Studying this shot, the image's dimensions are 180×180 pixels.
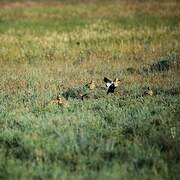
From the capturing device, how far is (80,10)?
106ft

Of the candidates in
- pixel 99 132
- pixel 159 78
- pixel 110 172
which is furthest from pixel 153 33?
pixel 110 172

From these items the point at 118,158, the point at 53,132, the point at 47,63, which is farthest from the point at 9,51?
the point at 118,158

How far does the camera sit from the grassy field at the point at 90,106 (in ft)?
24.4

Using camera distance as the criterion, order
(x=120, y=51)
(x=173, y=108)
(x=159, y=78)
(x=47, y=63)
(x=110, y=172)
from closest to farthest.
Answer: (x=110, y=172), (x=173, y=108), (x=159, y=78), (x=47, y=63), (x=120, y=51)

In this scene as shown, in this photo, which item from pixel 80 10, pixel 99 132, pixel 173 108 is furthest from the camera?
pixel 80 10

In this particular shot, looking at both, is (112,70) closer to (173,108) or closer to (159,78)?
(159,78)

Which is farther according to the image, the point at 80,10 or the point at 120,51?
the point at 80,10

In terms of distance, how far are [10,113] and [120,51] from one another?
10006 mm

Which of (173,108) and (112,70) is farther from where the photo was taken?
(112,70)

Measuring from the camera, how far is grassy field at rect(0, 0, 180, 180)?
24.4 feet

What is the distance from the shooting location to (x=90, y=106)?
10.3m

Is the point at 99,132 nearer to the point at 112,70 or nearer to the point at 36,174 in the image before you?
the point at 36,174

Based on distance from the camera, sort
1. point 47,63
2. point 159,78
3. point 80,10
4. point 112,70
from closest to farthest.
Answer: point 159,78
point 112,70
point 47,63
point 80,10

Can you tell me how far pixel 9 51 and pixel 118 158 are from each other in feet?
42.3
